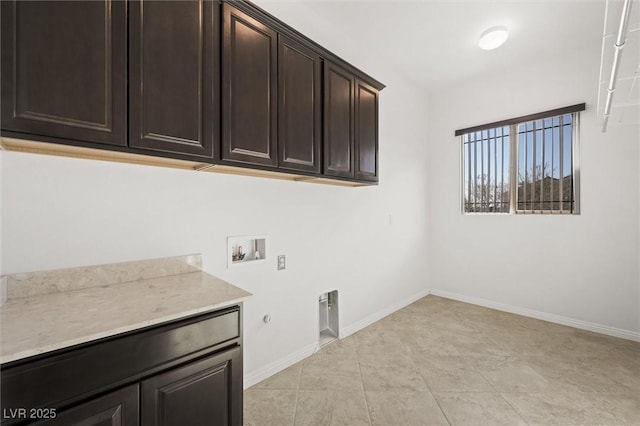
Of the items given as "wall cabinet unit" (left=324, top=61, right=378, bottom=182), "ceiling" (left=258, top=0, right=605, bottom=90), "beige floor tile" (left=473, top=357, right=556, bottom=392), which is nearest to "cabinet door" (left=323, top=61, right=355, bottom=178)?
"wall cabinet unit" (left=324, top=61, right=378, bottom=182)

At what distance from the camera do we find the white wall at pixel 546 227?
2.71 meters

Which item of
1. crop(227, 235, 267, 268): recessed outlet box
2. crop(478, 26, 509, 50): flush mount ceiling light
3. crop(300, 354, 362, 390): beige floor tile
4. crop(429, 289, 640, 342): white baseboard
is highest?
crop(478, 26, 509, 50): flush mount ceiling light

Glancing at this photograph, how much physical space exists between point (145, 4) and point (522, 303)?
14.3ft

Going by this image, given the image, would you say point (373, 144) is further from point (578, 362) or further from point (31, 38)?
point (578, 362)

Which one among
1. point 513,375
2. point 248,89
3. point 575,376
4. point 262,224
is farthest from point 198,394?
point 575,376

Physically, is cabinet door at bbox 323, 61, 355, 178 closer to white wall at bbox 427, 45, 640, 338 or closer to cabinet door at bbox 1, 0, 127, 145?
cabinet door at bbox 1, 0, 127, 145

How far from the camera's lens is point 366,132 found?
2.41 metres

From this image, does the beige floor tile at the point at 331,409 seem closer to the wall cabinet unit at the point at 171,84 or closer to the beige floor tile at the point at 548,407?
the beige floor tile at the point at 548,407

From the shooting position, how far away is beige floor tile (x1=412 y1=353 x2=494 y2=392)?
1.95 meters

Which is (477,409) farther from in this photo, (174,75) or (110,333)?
(174,75)

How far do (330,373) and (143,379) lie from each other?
4.98ft

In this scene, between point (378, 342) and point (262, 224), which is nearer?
point (262, 224)

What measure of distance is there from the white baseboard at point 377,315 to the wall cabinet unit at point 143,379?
169 cm

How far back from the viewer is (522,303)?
3312 mm
